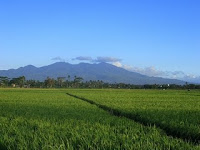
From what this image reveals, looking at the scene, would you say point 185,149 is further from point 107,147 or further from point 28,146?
point 28,146

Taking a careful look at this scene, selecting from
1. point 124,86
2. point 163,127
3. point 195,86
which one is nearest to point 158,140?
point 163,127

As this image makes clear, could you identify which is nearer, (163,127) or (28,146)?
(28,146)

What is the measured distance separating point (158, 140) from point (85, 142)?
68.4 inches

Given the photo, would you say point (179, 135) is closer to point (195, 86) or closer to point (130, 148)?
point (130, 148)

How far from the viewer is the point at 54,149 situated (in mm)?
5676

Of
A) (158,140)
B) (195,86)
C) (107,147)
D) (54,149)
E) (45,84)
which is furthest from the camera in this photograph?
(45,84)

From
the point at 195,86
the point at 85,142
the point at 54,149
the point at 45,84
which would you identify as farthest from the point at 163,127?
the point at 45,84

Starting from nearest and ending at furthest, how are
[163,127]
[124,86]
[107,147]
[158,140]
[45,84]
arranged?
[107,147]
[158,140]
[163,127]
[45,84]
[124,86]

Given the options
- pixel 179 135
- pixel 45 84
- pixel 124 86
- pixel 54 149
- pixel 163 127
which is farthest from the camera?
pixel 124 86

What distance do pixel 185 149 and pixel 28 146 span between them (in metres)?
3.23

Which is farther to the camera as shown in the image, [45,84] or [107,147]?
[45,84]

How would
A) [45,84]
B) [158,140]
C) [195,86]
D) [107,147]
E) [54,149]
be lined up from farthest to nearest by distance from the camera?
[45,84]
[195,86]
[158,140]
[107,147]
[54,149]

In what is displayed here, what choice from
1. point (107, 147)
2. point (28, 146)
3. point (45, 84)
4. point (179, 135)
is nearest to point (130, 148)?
point (107, 147)

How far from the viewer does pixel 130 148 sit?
593 centimetres
